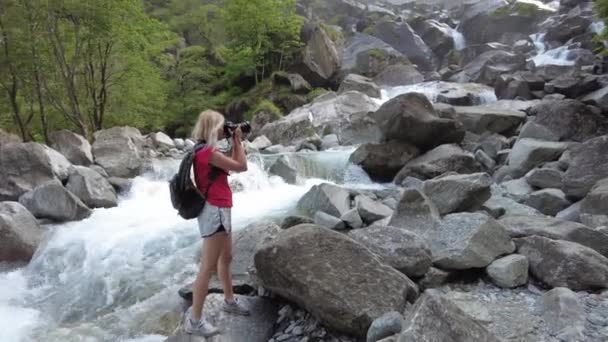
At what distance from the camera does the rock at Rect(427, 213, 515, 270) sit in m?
5.56

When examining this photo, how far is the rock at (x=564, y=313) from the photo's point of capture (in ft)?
13.2

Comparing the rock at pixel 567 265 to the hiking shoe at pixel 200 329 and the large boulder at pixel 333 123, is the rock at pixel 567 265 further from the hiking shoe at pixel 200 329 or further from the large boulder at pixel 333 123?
the large boulder at pixel 333 123

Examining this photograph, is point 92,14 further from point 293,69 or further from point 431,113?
point 293,69

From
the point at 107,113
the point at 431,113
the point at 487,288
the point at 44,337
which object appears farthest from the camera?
the point at 107,113

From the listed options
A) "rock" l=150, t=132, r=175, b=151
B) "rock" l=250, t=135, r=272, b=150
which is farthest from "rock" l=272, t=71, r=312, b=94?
"rock" l=150, t=132, r=175, b=151

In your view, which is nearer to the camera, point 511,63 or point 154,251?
A: point 154,251

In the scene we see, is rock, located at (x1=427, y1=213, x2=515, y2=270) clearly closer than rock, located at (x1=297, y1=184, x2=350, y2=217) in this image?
Yes

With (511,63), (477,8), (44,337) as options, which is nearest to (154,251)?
(44,337)

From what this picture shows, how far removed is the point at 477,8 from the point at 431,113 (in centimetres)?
3321

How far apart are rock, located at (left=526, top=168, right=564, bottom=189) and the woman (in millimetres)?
8079

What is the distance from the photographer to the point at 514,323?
4395mm

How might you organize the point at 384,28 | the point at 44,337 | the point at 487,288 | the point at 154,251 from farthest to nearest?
the point at 384,28, the point at 154,251, the point at 44,337, the point at 487,288

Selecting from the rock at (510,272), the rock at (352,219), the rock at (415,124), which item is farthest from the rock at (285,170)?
the rock at (510,272)

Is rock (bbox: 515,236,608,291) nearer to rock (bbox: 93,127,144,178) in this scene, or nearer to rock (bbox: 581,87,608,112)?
rock (bbox: 93,127,144,178)
